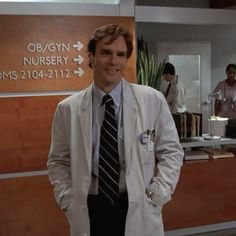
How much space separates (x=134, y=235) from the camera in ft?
6.34

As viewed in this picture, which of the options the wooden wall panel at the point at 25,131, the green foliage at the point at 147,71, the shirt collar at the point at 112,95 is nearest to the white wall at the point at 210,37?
the green foliage at the point at 147,71

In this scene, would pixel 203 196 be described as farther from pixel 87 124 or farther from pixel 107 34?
pixel 107 34

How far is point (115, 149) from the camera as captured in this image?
1.93 m

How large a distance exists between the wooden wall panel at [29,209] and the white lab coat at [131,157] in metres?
1.63

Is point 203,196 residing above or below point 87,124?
below

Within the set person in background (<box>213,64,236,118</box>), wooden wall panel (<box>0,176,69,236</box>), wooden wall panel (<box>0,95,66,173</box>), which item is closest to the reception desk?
person in background (<box>213,64,236,118</box>)

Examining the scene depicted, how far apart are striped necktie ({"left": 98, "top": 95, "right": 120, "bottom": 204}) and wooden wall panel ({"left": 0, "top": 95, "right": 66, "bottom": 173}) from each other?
1.80m

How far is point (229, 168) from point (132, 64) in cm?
139

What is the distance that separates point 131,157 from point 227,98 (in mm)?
3863

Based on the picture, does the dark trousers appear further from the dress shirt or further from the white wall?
the white wall

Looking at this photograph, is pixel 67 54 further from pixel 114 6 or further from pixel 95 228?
pixel 95 228

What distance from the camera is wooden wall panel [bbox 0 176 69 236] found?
3.63 meters

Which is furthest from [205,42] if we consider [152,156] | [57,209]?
[152,156]

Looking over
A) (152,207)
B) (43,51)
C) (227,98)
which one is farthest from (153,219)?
(227,98)
